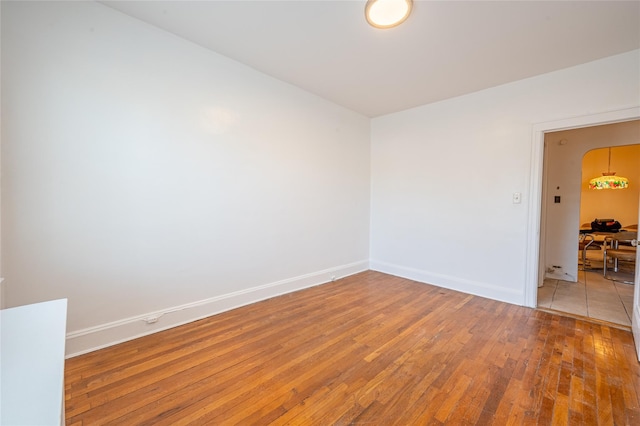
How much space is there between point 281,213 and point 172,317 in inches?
64.3

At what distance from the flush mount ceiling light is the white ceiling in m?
0.06

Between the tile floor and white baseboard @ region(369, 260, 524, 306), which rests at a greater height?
white baseboard @ region(369, 260, 524, 306)

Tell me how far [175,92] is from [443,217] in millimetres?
3682

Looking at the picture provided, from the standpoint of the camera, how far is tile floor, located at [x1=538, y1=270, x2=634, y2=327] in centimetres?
293

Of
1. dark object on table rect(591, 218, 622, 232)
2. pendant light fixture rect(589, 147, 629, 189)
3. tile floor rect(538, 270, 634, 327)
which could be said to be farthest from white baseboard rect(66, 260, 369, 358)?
pendant light fixture rect(589, 147, 629, 189)

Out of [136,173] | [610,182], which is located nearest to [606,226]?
[610,182]

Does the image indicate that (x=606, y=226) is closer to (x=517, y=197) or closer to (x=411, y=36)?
(x=517, y=197)

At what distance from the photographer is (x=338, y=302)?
3.26 meters

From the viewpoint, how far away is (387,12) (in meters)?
2.04

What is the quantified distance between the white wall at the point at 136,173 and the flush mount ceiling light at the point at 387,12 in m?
1.55

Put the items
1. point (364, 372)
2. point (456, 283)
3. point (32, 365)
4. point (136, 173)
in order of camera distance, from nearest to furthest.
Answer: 1. point (32, 365)
2. point (364, 372)
3. point (136, 173)
4. point (456, 283)

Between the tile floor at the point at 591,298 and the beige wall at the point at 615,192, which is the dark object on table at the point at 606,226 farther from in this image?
the tile floor at the point at 591,298

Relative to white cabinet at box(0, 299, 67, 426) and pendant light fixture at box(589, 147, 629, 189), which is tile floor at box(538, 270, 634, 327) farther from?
white cabinet at box(0, 299, 67, 426)

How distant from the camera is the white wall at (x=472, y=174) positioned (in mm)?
2844
